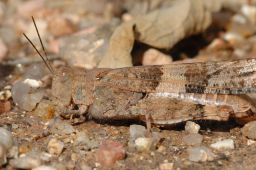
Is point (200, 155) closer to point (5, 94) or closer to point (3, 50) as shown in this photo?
point (5, 94)

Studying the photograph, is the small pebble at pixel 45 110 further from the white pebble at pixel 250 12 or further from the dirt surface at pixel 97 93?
the white pebble at pixel 250 12

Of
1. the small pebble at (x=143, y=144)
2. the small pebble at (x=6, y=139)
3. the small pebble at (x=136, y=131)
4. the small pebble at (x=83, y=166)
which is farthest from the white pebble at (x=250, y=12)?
the small pebble at (x=6, y=139)

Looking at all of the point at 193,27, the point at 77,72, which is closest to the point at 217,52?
the point at 193,27

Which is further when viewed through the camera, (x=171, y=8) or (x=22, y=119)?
(x=171, y=8)

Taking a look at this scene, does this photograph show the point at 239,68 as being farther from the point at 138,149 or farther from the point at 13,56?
the point at 13,56

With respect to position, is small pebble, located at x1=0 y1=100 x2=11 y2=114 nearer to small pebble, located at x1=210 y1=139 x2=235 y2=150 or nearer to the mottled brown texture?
the mottled brown texture

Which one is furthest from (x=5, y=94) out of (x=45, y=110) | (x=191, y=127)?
(x=191, y=127)
